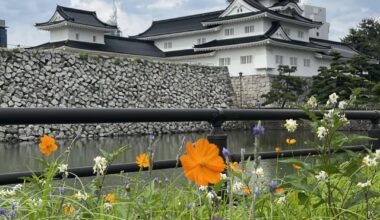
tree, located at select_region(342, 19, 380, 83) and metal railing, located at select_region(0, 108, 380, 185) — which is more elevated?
tree, located at select_region(342, 19, 380, 83)

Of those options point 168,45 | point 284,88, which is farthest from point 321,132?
point 168,45

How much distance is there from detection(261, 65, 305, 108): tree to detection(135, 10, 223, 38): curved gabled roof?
636 cm

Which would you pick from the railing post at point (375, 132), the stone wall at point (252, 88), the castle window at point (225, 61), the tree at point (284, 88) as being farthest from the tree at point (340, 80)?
the railing post at point (375, 132)

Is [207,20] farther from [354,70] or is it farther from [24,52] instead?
[24,52]

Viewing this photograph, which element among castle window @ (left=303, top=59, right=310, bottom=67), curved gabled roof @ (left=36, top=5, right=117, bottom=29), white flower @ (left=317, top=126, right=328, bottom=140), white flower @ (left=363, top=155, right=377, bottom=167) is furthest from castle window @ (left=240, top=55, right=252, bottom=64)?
white flower @ (left=363, top=155, right=377, bottom=167)

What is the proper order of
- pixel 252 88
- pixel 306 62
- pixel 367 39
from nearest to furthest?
pixel 252 88, pixel 306 62, pixel 367 39

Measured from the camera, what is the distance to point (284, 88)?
25.1 metres

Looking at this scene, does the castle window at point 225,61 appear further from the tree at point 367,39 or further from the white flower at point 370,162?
the white flower at point 370,162

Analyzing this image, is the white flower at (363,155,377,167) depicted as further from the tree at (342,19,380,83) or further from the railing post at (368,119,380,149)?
the tree at (342,19,380,83)

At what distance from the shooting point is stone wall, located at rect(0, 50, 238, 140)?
Answer: 57.1ft

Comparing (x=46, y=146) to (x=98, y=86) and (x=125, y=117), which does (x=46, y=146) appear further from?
(x=98, y=86)

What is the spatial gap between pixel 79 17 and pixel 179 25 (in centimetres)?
699

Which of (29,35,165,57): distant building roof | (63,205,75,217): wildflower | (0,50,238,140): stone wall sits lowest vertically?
(63,205,75,217): wildflower

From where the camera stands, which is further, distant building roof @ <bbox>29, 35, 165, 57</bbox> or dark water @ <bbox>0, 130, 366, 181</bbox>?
distant building roof @ <bbox>29, 35, 165, 57</bbox>
